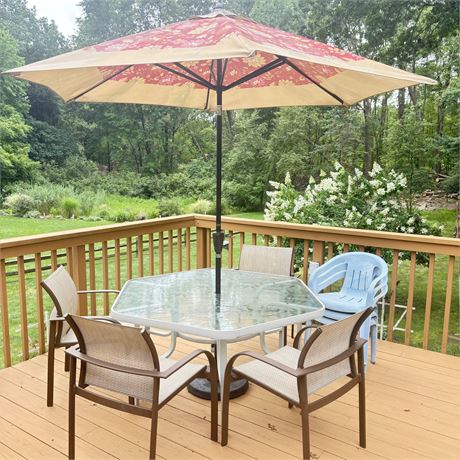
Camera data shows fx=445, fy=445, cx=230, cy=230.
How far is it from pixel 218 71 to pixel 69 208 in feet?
34.4

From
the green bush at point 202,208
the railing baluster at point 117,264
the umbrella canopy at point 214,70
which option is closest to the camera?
the umbrella canopy at point 214,70

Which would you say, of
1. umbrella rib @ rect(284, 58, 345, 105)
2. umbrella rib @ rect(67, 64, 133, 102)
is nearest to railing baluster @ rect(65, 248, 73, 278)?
umbrella rib @ rect(67, 64, 133, 102)

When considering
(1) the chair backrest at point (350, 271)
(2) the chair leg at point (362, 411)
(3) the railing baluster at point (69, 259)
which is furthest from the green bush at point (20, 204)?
(2) the chair leg at point (362, 411)

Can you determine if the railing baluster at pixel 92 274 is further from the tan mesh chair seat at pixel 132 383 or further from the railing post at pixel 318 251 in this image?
the railing post at pixel 318 251

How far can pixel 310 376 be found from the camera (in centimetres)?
201

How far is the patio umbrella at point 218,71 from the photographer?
197 cm

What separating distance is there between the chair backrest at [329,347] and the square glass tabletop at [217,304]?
30 centimetres

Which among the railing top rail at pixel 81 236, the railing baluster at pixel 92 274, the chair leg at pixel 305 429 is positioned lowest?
the chair leg at pixel 305 429

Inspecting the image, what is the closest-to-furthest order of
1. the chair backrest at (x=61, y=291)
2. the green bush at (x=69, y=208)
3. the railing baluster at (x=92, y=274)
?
the chair backrest at (x=61, y=291)
the railing baluster at (x=92, y=274)
the green bush at (x=69, y=208)

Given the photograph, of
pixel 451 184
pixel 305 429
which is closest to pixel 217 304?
pixel 305 429

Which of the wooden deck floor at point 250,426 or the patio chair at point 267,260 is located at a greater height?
the patio chair at point 267,260

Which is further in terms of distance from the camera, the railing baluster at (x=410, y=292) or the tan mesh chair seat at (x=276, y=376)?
the railing baluster at (x=410, y=292)

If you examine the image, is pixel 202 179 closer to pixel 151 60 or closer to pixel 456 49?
pixel 456 49

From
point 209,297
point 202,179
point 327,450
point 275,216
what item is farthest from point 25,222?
point 327,450
